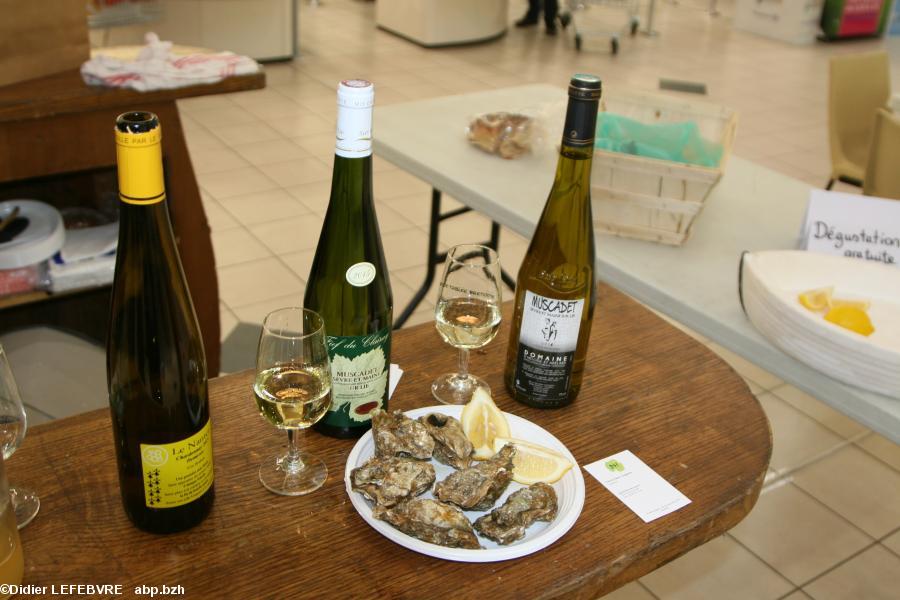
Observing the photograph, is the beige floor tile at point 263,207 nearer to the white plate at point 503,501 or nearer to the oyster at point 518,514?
the white plate at point 503,501

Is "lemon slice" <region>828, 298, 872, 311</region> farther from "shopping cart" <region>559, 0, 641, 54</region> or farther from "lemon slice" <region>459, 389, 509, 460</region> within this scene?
"shopping cart" <region>559, 0, 641, 54</region>

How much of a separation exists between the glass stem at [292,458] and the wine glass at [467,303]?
0.73 feet

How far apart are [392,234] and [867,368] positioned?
271cm

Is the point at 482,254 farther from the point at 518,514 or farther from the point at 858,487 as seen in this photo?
the point at 858,487

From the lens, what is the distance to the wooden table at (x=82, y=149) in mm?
1886

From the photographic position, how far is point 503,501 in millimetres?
963

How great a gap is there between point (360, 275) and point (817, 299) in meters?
0.76

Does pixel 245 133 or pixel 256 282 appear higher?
pixel 245 133

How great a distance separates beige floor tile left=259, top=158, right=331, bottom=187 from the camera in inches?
168

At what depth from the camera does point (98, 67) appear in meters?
1.94

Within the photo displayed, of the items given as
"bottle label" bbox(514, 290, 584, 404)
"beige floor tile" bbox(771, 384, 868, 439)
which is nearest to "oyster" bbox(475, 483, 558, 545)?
"bottle label" bbox(514, 290, 584, 404)

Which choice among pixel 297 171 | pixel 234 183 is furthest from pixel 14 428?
pixel 297 171

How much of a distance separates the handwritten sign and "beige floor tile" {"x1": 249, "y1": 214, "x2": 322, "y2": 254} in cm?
232

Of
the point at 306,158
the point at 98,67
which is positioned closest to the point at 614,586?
the point at 98,67
